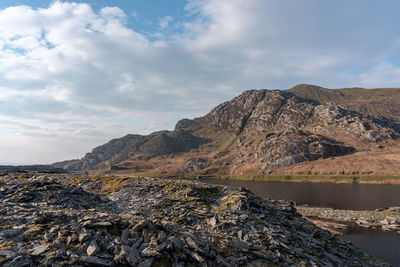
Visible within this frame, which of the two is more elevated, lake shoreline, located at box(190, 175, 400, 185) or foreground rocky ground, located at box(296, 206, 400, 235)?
foreground rocky ground, located at box(296, 206, 400, 235)

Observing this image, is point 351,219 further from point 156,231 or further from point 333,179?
point 333,179

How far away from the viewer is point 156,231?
693 inches

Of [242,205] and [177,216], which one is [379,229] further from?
[177,216]

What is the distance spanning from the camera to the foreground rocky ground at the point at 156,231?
48.5 feet

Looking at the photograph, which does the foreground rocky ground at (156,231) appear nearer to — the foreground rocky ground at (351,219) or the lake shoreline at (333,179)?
the foreground rocky ground at (351,219)

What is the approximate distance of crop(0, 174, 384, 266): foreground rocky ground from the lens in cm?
1478

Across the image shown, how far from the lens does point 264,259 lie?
1880 cm

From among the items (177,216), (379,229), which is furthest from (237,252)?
(379,229)

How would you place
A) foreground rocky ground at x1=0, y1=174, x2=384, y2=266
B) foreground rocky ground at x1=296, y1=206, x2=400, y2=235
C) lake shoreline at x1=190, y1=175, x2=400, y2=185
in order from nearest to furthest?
foreground rocky ground at x1=0, y1=174, x2=384, y2=266 → foreground rocky ground at x1=296, y1=206, x2=400, y2=235 → lake shoreline at x1=190, y1=175, x2=400, y2=185

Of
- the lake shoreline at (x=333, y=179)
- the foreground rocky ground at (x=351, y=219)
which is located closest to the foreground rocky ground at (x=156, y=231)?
the foreground rocky ground at (x=351, y=219)

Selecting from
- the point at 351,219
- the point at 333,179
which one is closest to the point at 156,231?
the point at 351,219

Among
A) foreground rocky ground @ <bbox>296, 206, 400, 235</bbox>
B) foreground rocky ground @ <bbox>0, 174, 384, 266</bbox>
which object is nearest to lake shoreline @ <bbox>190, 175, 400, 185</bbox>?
foreground rocky ground @ <bbox>296, 206, 400, 235</bbox>

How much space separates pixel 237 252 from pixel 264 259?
2607mm

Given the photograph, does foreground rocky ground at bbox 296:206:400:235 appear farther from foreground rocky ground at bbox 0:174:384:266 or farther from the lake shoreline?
the lake shoreline
